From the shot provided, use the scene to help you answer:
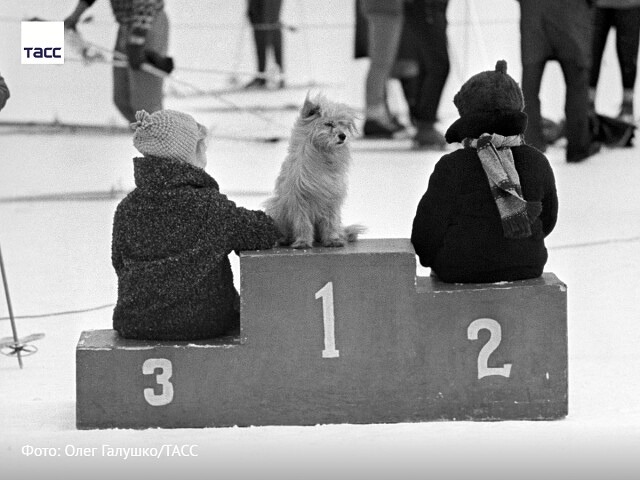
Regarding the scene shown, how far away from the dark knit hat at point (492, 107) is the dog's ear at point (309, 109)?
397 mm

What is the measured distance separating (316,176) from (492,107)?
50 cm

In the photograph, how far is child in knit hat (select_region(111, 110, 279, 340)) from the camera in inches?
138

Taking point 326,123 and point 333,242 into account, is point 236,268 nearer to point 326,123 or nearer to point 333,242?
point 333,242

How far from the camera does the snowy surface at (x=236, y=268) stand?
10.5 ft

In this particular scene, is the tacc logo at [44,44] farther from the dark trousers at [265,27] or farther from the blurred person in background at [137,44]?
the dark trousers at [265,27]

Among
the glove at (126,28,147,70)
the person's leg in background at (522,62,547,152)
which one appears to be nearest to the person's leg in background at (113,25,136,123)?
the glove at (126,28,147,70)

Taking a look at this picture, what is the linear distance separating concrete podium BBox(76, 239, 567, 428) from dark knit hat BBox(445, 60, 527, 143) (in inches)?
15.6

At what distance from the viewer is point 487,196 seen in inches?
141

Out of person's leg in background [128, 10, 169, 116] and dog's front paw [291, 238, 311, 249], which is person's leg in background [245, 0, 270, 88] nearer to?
person's leg in background [128, 10, 169, 116]

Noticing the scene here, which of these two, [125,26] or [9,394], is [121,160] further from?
[9,394]

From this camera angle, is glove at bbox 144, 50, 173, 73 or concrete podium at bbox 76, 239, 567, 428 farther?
glove at bbox 144, 50, 173, 73

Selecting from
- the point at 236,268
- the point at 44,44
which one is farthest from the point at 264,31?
the point at 44,44

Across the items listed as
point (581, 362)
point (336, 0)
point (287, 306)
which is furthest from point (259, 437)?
point (336, 0)

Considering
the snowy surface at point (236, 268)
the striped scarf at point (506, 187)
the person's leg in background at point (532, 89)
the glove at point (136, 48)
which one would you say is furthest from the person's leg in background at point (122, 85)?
the striped scarf at point (506, 187)
